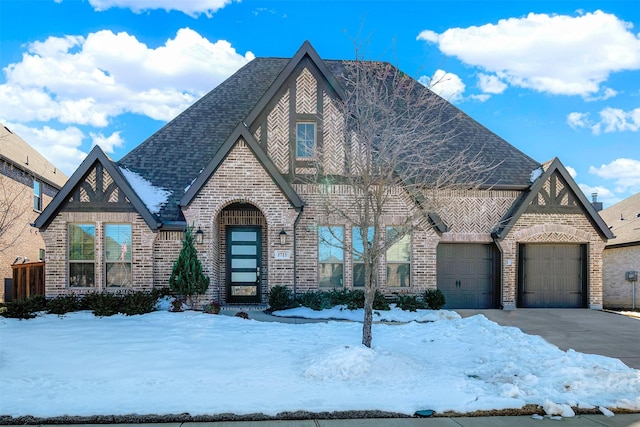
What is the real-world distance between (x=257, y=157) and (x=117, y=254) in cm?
506

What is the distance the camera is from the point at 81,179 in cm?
1432

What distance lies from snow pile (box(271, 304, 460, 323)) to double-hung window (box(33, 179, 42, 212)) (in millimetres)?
19310

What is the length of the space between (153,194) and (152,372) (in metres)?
8.76

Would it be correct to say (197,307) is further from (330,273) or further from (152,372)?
(152,372)

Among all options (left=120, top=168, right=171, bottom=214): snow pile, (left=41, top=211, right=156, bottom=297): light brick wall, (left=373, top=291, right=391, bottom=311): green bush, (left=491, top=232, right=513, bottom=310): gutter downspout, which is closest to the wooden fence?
(left=41, top=211, right=156, bottom=297): light brick wall

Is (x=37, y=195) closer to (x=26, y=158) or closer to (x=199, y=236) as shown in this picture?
(x=26, y=158)

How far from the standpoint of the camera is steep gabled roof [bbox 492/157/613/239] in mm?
16031

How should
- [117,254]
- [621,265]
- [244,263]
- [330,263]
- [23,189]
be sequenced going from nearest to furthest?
[117,254] < [330,263] < [244,263] < [621,265] < [23,189]

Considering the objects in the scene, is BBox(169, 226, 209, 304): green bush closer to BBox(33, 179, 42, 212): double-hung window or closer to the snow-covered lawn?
the snow-covered lawn

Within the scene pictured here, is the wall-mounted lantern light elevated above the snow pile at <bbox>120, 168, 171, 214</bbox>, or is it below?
below

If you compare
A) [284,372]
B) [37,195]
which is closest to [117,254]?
[284,372]

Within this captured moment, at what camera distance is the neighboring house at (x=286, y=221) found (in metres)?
14.4

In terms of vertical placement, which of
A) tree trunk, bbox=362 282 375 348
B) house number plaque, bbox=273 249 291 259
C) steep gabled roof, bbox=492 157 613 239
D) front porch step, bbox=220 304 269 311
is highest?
steep gabled roof, bbox=492 157 613 239

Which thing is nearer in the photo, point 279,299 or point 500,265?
point 279,299
